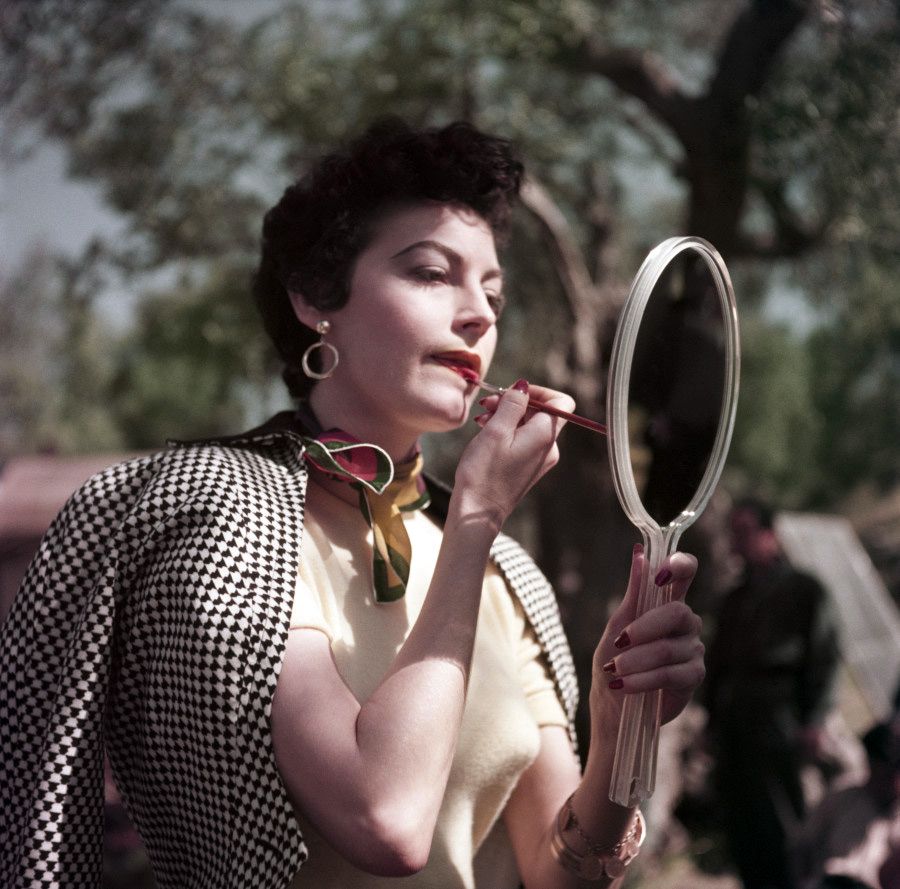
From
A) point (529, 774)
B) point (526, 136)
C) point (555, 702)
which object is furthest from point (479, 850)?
point (526, 136)

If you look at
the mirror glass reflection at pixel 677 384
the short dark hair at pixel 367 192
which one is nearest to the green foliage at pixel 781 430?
the mirror glass reflection at pixel 677 384

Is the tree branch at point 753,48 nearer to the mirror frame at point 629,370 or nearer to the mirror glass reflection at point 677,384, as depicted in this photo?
the mirror glass reflection at point 677,384

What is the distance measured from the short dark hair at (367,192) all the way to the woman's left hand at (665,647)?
62 centimetres

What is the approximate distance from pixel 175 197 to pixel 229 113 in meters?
0.51

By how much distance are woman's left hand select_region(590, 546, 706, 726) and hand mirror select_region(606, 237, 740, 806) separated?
2cm

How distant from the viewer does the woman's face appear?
1322 mm

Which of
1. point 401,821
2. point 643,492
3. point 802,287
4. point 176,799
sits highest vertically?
point 643,492

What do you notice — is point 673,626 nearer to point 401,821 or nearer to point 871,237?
point 401,821

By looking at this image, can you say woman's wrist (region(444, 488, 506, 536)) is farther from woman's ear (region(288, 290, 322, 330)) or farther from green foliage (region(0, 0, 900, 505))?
green foliage (region(0, 0, 900, 505))

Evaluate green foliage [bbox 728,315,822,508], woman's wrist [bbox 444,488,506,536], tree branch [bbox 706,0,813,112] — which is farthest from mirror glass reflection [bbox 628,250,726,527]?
green foliage [bbox 728,315,822,508]

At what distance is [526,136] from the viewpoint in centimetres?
447

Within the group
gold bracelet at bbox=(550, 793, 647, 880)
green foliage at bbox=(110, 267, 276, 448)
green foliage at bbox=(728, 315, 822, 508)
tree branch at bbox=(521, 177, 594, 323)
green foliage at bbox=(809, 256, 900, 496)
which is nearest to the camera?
gold bracelet at bbox=(550, 793, 647, 880)

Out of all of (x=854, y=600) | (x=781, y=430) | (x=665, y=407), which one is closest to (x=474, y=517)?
(x=665, y=407)

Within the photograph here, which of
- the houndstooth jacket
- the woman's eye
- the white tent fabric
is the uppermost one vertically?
the woman's eye
